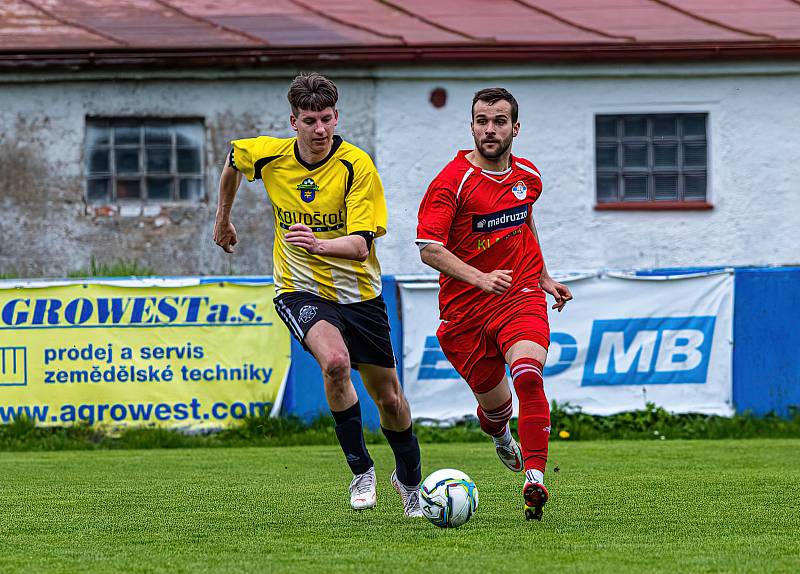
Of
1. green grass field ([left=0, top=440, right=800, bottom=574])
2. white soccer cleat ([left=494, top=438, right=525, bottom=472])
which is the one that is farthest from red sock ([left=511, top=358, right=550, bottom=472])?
white soccer cleat ([left=494, top=438, right=525, bottom=472])

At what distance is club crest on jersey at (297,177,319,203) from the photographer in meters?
6.82

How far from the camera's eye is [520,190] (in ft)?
23.6

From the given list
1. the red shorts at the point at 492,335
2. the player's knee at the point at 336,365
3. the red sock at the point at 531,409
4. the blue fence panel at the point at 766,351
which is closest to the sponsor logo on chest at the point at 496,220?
the red shorts at the point at 492,335

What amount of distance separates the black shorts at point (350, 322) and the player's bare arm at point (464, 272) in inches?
17.6

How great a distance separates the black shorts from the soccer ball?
2.97ft

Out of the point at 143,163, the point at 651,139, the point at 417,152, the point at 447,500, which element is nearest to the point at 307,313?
the point at 447,500

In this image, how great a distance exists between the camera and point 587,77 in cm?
1703

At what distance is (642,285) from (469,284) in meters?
6.18

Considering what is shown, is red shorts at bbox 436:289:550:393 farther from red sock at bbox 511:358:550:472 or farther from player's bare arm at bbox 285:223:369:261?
player's bare arm at bbox 285:223:369:261

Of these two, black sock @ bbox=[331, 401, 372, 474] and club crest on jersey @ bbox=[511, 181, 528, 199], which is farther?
club crest on jersey @ bbox=[511, 181, 528, 199]

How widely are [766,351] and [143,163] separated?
8563mm

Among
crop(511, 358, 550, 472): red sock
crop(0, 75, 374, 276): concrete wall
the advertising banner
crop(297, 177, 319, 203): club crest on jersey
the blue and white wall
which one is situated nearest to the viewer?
crop(511, 358, 550, 472): red sock

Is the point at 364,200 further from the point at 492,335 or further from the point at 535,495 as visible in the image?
the point at 535,495

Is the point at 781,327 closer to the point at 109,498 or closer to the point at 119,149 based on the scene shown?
the point at 109,498
